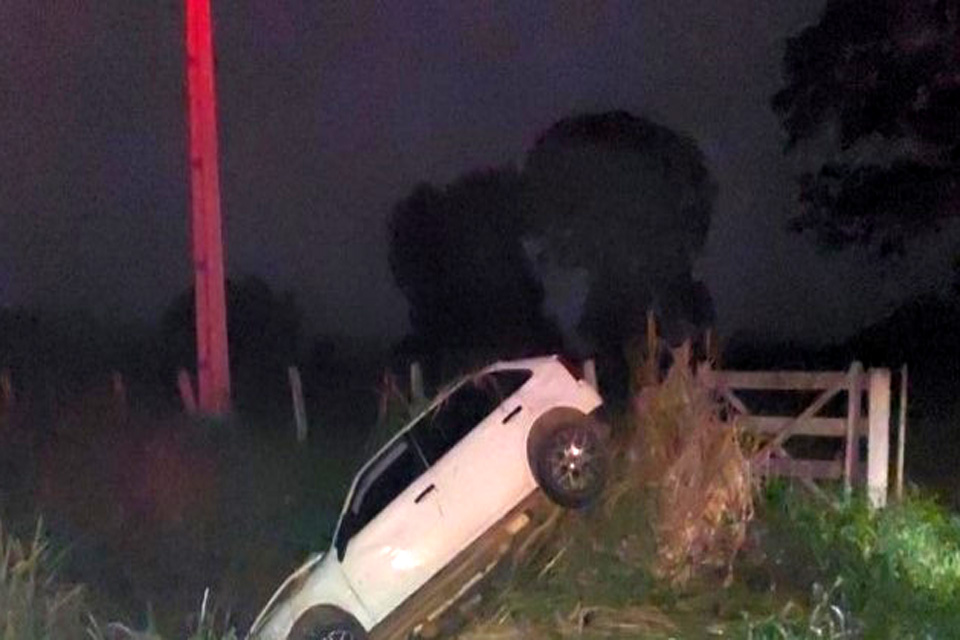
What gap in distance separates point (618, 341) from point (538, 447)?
1034cm

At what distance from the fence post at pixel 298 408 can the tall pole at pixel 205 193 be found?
84cm

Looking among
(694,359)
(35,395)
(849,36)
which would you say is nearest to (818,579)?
(694,359)

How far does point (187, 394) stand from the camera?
1622 centimetres

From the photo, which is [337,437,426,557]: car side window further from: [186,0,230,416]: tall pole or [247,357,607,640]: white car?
[186,0,230,416]: tall pole

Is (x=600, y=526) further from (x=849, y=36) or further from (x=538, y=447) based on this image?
(x=849, y=36)

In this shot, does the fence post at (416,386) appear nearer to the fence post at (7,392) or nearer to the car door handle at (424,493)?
the car door handle at (424,493)

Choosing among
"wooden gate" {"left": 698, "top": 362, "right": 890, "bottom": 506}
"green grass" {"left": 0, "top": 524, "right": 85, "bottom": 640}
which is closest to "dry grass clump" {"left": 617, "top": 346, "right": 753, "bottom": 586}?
"wooden gate" {"left": 698, "top": 362, "right": 890, "bottom": 506}

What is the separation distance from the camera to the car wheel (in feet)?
35.5

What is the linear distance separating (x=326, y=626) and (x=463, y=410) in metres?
1.72

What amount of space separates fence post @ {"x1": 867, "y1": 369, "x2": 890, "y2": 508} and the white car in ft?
12.4

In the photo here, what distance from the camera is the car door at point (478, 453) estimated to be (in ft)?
35.1

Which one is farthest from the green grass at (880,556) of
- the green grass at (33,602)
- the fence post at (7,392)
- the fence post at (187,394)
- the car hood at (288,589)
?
the fence post at (7,392)

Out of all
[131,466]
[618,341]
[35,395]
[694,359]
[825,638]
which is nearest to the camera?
[825,638]

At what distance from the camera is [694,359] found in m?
12.5
